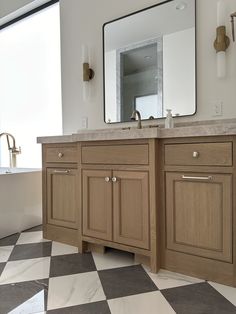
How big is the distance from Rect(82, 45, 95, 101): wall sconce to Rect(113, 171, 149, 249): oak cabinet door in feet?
3.70

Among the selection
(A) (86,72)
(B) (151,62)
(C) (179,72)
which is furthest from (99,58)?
(C) (179,72)

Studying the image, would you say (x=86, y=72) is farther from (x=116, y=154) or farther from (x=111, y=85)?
(x=116, y=154)

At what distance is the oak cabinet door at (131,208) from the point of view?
5.16ft

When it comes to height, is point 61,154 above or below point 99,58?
below

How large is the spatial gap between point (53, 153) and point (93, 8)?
1469mm

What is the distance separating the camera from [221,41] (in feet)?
5.72

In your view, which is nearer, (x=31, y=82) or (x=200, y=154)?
(x=200, y=154)

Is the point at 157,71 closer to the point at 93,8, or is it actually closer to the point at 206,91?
the point at 206,91

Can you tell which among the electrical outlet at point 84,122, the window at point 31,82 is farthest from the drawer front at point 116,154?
the window at point 31,82

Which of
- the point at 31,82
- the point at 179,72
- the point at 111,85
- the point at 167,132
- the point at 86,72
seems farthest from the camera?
the point at 31,82

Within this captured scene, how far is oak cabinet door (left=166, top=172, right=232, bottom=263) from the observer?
1351 mm

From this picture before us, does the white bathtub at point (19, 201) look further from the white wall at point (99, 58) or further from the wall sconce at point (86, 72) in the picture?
the wall sconce at point (86, 72)

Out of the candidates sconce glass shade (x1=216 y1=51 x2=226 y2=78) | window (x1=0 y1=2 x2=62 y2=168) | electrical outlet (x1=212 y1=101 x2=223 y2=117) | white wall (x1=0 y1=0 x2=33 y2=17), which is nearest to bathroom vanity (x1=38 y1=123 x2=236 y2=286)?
electrical outlet (x1=212 y1=101 x2=223 y2=117)

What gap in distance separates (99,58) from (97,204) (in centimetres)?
141
